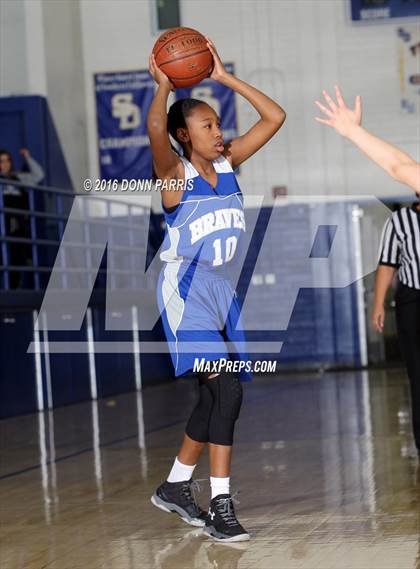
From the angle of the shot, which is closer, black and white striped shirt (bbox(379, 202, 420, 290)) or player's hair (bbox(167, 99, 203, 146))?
player's hair (bbox(167, 99, 203, 146))

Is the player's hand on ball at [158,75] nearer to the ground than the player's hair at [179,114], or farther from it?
farther from it

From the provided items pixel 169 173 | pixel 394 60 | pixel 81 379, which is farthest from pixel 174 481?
pixel 394 60

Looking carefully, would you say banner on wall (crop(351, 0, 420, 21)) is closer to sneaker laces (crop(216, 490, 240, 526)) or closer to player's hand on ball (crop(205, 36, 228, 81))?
player's hand on ball (crop(205, 36, 228, 81))

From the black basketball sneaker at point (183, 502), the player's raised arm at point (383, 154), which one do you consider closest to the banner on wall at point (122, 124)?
the black basketball sneaker at point (183, 502)

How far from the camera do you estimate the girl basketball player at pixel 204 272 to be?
14.3 feet

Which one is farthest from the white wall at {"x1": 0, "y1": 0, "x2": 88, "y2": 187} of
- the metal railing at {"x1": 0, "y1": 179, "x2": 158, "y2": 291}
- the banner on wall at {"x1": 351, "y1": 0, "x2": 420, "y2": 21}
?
the banner on wall at {"x1": 351, "y1": 0, "x2": 420, "y2": 21}

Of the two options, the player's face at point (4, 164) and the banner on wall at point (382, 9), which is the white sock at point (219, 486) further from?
the banner on wall at point (382, 9)

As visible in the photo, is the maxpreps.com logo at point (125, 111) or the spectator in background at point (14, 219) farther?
the maxpreps.com logo at point (125, 111)

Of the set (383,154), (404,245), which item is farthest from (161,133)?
(404,245)

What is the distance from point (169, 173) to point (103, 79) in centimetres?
1179

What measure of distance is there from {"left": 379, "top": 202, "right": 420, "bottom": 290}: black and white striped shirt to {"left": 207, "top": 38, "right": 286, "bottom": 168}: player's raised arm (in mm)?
1612

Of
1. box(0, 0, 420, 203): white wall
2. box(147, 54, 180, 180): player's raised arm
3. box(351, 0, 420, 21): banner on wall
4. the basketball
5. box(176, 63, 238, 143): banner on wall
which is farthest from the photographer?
box(176, 63, 238, 143): banner on wall

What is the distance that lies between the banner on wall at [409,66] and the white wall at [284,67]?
0.28 ft

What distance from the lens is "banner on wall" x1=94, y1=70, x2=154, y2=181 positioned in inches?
623
